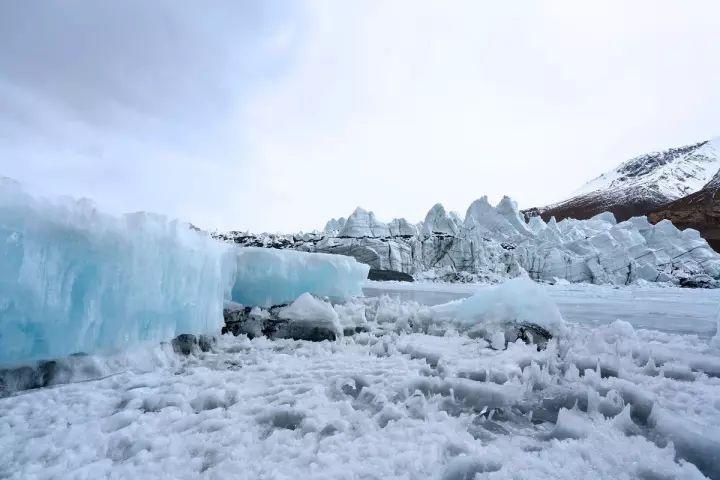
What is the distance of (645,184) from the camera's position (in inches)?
3728

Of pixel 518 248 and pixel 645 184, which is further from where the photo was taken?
pixel 645 184

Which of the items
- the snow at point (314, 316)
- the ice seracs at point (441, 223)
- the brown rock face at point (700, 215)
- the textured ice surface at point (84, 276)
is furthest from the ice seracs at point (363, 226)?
the brown rock face at point (700, 215)

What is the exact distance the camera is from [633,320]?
35.9 feet

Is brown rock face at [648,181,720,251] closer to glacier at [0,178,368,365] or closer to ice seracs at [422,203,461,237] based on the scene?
ice seracs at [422,203,461,237]

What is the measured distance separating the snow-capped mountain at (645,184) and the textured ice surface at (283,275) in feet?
267

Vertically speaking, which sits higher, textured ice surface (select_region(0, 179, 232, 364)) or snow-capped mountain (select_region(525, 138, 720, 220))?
snow-capped mountain (select_region(525, 138, 720, 220))

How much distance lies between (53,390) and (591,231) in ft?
145

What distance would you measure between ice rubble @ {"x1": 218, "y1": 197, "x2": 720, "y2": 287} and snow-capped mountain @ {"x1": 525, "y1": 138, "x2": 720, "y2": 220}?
158 ft

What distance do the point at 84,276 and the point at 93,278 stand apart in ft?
0.29

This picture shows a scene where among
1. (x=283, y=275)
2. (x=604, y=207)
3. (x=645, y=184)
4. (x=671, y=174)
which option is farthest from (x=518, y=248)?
(x=671, y=174)

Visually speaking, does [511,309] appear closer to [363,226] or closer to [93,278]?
[93,278]

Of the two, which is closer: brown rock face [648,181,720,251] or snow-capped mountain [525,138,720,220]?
brown rock face [648,181,720,251]

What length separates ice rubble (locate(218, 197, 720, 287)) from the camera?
108 ft

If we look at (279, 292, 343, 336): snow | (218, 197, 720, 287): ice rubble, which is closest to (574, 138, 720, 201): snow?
(218, 197, 720, 287): ice rubble
